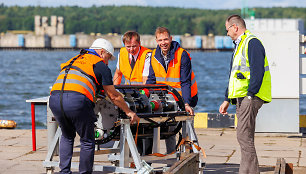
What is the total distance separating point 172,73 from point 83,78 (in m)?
1.77

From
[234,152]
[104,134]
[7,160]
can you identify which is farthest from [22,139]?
[104,134]

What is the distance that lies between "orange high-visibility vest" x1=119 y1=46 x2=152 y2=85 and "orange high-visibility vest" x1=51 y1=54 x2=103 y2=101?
6.06ft

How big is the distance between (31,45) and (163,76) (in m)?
170

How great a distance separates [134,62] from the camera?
8508 millimetres

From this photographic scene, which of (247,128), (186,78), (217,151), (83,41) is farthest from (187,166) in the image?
(83,41)

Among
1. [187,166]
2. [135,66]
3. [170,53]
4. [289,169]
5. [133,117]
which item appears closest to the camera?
[133,117]

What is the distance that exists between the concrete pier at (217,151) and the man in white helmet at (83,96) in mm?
1924

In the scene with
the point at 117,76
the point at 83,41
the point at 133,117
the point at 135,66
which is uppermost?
the point at 83,41

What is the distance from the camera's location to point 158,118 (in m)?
7.12

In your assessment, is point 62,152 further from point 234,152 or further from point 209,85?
point 209,85

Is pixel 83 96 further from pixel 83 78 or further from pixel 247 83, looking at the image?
pixel 247 83

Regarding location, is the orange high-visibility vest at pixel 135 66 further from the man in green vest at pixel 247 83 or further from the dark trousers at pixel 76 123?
the dark trousers at pixel 76 123

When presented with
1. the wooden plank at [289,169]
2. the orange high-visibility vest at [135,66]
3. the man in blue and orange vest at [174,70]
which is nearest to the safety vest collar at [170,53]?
the man in blue and orange vest at [174,70]

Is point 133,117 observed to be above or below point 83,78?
below
